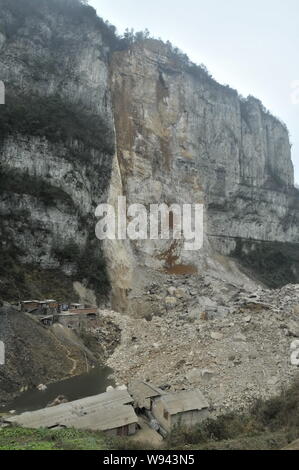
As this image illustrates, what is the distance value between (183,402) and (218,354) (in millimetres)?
4165

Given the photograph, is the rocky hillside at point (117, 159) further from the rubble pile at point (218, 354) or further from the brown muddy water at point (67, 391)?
the brown muddy water at point (67, 391)

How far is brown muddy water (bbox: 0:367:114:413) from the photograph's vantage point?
46.5 ft

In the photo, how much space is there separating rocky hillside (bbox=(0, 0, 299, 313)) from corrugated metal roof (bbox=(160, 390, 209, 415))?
14918 mm

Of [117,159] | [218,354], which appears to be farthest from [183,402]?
[117,159]

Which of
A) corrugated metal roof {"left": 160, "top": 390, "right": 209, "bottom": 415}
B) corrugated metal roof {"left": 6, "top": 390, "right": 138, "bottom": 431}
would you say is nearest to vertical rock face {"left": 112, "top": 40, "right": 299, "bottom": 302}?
corrugated metal roof {"left": 160, "top": 390, "right": 209, "bottom": 415}

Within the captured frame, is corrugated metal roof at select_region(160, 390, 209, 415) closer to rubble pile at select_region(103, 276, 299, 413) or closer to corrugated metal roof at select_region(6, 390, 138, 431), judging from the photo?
rubble pile at select_region(103, 276, 299, 413)

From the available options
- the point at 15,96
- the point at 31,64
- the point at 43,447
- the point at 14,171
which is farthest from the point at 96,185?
the point at 43,447

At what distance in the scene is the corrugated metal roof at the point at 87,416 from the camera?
35.3ft

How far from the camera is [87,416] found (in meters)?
11.1

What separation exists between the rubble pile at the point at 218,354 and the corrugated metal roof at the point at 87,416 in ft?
10.7

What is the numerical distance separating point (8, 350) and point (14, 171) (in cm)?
1692

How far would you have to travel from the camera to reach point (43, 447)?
8.49 m

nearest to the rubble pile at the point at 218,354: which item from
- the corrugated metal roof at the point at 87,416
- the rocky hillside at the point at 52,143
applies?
the corrugated metal roof at the point at 87,416

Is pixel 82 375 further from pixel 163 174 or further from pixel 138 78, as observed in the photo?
pixel 138 78
